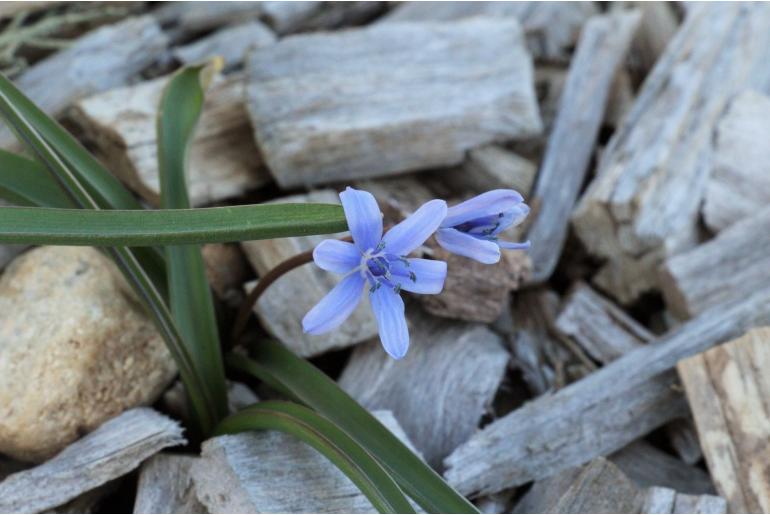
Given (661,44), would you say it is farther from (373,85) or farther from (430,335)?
(430,335)

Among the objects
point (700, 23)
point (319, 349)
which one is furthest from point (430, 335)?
point (700, 23)

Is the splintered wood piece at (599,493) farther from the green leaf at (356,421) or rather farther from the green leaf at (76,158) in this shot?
the green leaf at (76,158)

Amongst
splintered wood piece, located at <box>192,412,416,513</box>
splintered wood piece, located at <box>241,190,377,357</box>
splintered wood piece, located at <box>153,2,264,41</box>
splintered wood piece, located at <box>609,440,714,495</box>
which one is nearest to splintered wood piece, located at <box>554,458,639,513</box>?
splintered wood piece, located at <box>609,440,714,495</box>

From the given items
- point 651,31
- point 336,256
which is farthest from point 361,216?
point 651,31

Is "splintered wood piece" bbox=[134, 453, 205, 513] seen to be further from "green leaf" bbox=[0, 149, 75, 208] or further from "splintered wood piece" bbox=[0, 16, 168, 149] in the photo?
"splintered wood piece" bbox=[0, 16, 168, 149]

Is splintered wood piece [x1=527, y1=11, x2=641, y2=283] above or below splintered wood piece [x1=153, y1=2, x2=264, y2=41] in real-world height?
below

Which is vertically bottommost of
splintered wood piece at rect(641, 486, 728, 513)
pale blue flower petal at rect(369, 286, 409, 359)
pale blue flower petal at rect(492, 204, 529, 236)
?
splintered wood piece at rect(641, 486, 728, 513)
